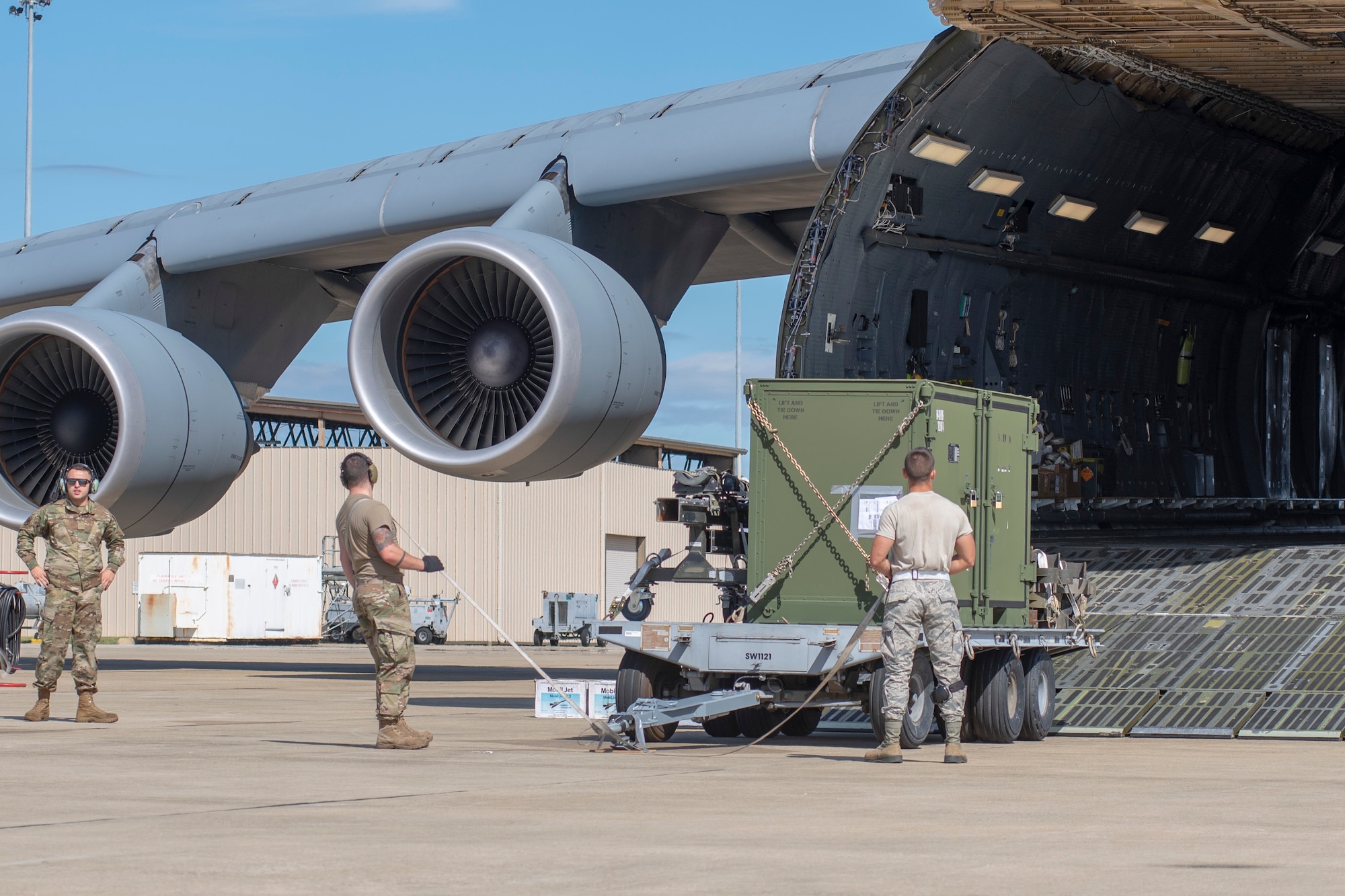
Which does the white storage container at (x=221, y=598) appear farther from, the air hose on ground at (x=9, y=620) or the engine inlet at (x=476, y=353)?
the engine inlet at (x=476, y=353)

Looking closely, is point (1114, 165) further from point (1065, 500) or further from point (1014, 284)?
point (1065, 500)

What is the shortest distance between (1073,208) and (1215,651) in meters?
4.47

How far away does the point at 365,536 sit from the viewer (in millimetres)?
9156

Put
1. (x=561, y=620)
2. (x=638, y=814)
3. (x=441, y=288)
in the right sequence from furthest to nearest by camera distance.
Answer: (x=561, y=620) → (x=441, y=288) → (x=638, y=814)

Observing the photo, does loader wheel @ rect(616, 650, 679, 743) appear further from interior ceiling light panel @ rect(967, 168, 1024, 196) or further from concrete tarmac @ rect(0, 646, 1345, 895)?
interior ceiling light panel @ rect(967, 168, 1024, 196)

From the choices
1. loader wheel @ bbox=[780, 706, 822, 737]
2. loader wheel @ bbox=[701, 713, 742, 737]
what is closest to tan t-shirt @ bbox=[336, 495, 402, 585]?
loader wheel @ bbox=[701, 713, 742, 737]

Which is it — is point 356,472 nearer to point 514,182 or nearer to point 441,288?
point 441,288

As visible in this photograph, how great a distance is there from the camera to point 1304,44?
491 inches

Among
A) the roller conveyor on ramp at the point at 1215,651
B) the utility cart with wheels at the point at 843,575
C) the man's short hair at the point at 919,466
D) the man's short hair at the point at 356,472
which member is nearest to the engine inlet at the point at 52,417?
the utility cart with wheels at the point at 843,575

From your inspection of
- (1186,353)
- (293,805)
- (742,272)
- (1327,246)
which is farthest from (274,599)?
(293,805)

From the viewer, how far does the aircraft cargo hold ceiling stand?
1211 cm

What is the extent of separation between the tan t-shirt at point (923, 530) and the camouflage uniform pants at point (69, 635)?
524cm

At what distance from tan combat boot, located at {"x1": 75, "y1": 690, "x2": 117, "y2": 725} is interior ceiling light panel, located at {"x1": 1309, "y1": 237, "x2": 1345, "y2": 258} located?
13150 millimetres

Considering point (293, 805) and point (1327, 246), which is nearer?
point (293, 805)
